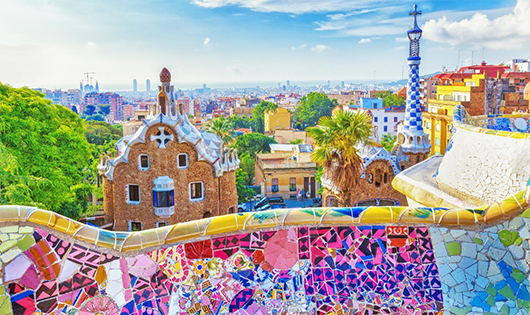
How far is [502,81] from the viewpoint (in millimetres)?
44688

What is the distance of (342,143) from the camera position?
55.0ft

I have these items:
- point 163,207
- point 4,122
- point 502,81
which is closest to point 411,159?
point 163,207

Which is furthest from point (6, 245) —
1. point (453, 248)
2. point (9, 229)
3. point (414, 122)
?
point (414, 122)

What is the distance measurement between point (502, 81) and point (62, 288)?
47721mm

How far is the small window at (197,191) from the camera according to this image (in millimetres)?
18531

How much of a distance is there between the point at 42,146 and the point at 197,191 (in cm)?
578

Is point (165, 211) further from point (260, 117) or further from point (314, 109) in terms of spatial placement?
point (314, 109)

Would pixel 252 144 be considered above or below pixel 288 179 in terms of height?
above

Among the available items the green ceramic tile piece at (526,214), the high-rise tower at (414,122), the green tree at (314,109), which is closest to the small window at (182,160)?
the high-rise tower at (414,122)

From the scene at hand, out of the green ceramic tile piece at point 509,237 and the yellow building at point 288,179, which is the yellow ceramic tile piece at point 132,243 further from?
the yellow building at point 288,179

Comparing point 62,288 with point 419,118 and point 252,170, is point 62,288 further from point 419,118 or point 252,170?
point 252,170

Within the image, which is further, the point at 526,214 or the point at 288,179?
the point at 288,179

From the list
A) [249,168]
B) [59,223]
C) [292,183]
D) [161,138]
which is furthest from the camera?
[249,168]

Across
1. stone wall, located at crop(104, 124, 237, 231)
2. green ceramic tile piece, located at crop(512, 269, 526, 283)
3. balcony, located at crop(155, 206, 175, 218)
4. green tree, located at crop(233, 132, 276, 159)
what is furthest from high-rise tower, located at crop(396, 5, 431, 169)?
green tree, located at crop(233, 132, 276, 159)
